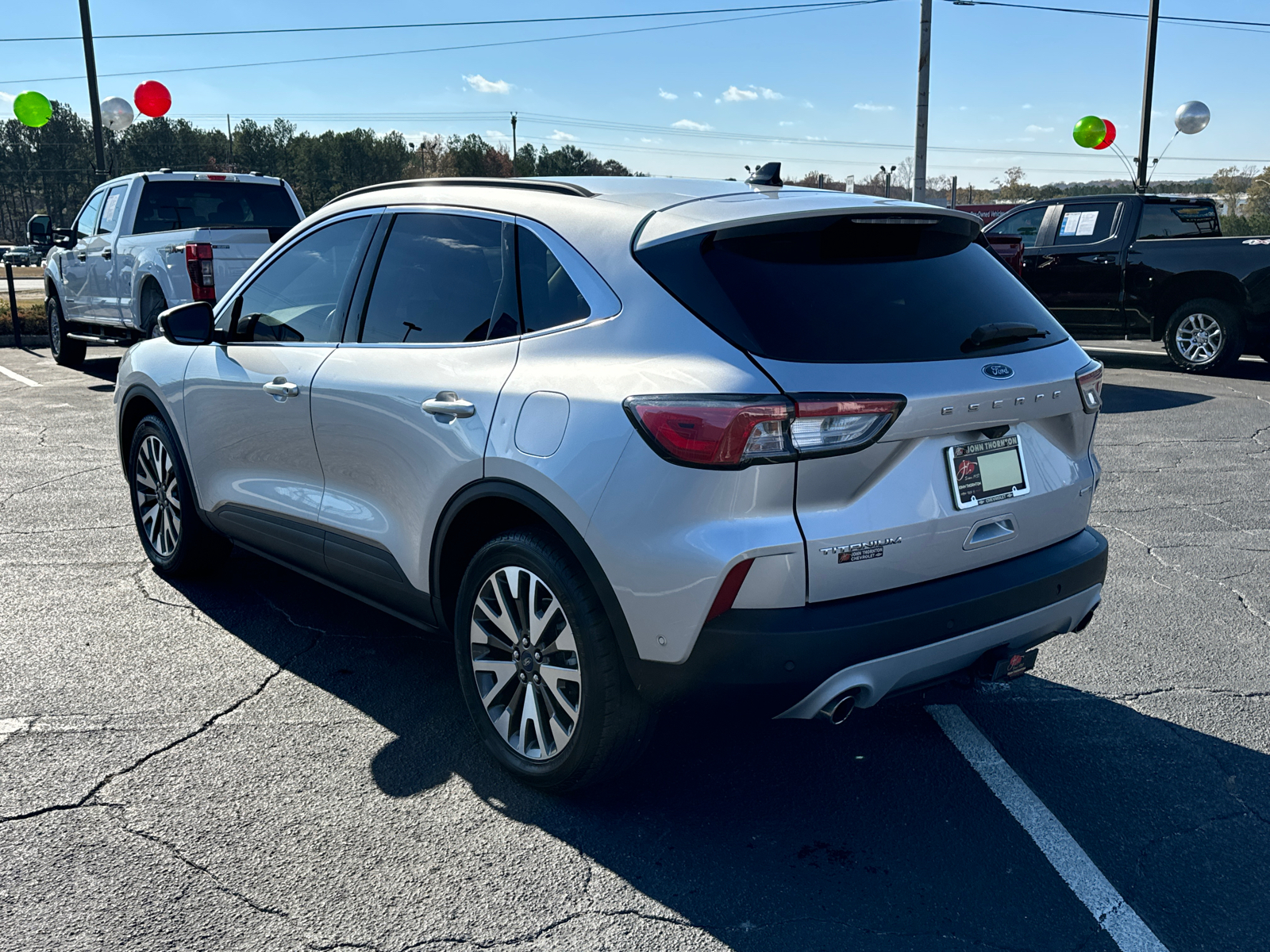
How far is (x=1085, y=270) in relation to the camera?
43.8 feet

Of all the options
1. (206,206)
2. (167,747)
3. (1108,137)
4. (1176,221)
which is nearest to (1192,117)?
(1108,137)

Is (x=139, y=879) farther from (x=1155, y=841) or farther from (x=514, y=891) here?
(x=1155, y=841)

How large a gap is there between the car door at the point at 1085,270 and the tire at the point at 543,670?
11.6 meters

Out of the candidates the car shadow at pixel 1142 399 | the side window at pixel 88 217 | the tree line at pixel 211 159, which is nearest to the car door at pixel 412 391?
the car shadow at pixel 1142 399

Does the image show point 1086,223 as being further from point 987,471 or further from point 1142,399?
point 987,471

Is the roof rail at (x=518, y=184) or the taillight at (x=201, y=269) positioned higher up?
the roof rail at (x=518, y=184)

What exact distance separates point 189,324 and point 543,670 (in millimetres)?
2431

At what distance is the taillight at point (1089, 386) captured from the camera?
3.28 metres

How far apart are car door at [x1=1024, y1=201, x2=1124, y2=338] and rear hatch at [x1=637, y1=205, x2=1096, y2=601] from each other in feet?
35.9

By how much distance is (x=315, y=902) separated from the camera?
276 cm

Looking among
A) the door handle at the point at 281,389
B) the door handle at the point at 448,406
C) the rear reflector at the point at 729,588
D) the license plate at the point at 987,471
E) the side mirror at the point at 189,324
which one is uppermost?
the side mirror at the point at 189,324

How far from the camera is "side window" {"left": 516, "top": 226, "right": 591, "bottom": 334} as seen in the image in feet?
10.3

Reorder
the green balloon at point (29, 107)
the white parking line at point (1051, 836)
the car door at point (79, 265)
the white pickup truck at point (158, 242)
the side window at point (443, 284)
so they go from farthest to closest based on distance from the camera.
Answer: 1. the green balloon at point (29, 107)
2. the car door at point (79, 265)
3. the white pickup truck at point (158, 242)
4. the side window at point (443, 284)
5. the white parking line at point (1051, 836)

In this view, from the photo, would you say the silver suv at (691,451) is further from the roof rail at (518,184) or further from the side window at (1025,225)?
the side window at (1025,225)
